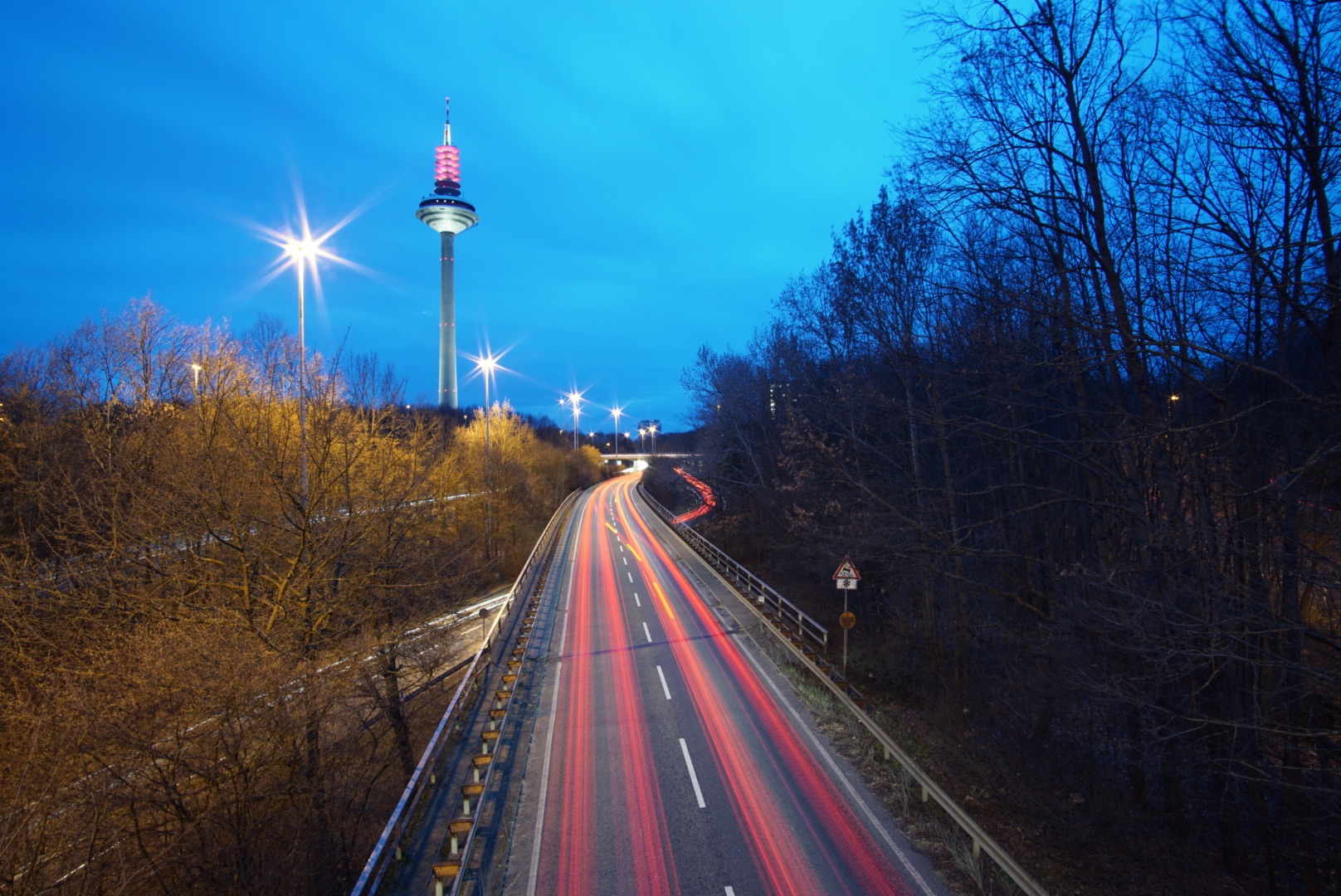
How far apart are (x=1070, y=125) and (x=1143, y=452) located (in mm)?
4325

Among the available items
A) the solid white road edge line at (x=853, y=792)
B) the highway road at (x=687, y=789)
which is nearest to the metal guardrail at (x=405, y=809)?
the highway road at (x=687, y=789)

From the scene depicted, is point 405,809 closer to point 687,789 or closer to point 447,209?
point 687,789

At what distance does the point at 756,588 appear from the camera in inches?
896

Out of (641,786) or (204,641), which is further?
(641,786)

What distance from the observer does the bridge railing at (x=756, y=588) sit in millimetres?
17125

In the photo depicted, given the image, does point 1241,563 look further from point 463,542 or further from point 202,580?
point 463,542

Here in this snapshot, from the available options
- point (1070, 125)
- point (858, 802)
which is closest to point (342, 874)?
point (858, 802)

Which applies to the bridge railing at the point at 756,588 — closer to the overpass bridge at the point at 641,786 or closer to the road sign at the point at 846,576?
the overpass bridge at the point at 641,786

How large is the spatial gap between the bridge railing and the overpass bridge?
1.64ft

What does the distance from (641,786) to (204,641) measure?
22.3 ft

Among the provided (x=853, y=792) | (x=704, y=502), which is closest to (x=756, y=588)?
(x=853, y=792)

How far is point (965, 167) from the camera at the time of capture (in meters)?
7.33

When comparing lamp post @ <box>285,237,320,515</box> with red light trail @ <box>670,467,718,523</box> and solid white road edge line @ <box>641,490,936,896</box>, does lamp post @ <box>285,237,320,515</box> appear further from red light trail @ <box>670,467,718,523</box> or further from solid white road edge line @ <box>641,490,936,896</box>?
red light trail @ <box>670,467,718,523</box>

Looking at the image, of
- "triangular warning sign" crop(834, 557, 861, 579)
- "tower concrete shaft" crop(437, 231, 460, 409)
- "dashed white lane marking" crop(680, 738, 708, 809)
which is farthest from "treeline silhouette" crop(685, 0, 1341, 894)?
"tower concrete shaft" crop(437, 231, 460, 409)
